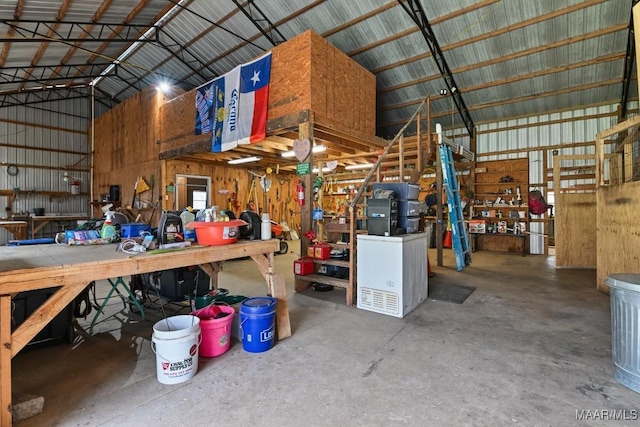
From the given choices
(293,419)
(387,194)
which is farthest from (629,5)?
(293,419)

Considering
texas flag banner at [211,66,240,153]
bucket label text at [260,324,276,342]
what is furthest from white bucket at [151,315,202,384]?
texas flag banner at [211,66,240,153]

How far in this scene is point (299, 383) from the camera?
2.21m

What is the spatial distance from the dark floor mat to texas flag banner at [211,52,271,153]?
160 inches

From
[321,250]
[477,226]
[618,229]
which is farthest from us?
[477,226]

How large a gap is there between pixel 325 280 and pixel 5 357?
3431 mm

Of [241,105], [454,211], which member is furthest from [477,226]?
[241,105]

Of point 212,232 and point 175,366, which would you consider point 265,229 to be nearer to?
point 212,232

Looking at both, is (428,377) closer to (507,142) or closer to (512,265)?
(512,265)

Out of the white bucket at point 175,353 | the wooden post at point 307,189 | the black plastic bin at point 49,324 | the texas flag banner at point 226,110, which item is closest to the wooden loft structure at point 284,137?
the wooden post at point 307,189

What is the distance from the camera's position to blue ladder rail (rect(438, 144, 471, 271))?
6211 mm

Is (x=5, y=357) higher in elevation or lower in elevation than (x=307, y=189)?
lower

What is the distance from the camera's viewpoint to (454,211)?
618 centimetres

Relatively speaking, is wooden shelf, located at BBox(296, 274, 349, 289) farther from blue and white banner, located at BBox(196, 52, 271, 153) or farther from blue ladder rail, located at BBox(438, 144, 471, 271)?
blue ladder rail, located at BBox(438, 144, 471, 271)

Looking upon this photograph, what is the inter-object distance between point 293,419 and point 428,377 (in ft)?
3.64
